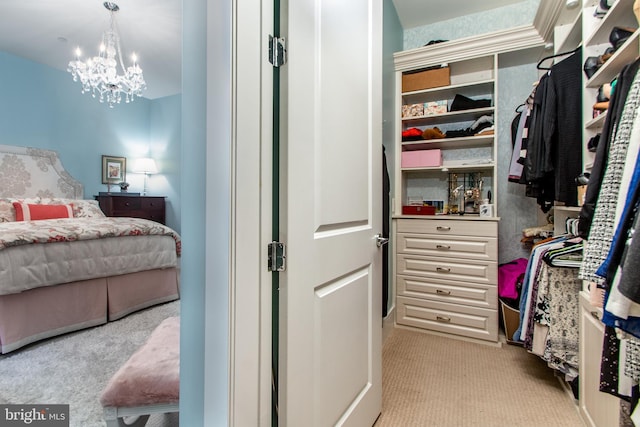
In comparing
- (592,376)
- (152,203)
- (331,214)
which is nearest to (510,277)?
(592,376)

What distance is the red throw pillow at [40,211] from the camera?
331 centimetres

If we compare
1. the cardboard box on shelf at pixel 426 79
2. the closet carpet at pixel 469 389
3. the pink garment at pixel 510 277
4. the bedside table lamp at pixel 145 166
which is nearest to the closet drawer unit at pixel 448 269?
the pink garment at pixel 510 277

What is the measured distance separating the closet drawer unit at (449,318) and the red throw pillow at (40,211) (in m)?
3.86

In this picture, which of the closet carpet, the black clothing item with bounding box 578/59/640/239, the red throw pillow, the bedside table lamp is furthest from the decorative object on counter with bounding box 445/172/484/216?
the bedside table lamp

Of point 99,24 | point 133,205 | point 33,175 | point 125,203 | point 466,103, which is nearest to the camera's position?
point 466,103

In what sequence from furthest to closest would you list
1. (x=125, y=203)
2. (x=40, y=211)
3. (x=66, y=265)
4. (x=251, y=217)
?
(x=125, y=203) → (x=40, y=211) → (x=66, y=265) → (x=251, y=217)

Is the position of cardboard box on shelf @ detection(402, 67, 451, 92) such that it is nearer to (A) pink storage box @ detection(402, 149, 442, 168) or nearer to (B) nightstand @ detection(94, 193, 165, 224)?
(A) pink storage box @ detection(402, 149, 442, 168)

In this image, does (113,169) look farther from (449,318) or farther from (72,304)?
(449,318)

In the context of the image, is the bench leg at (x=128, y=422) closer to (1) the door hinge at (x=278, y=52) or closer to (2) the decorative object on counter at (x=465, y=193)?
(1) the door hinge at (x=278, y=52)

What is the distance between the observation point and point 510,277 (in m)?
2.53

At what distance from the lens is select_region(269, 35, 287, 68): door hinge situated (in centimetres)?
91

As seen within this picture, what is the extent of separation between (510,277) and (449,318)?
603 millimetres

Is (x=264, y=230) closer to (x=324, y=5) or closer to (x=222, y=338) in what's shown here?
(x=222, y=338)

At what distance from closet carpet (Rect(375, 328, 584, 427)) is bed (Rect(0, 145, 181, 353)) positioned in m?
2.36
